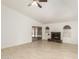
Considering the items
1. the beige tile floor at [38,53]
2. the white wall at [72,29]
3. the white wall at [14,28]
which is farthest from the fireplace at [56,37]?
the beige tile floor at [38,53]

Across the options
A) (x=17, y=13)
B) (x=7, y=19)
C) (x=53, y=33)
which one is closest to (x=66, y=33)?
(x=53, y=33)

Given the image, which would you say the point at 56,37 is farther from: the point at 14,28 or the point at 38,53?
the point at 38,53

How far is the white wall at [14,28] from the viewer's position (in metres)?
6.50

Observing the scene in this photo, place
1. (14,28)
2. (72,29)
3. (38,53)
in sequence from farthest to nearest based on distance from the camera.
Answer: (72,29) < (14,28) < (38,53)

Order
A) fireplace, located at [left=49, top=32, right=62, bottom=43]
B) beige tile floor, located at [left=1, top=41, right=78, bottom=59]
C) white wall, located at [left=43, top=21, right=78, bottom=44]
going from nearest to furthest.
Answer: beige tile floor, located at [left=1, top=41, right=78, bottom=59], white wall, located at [left=43, top=21, right=78, bottom=44], fireplace, located at [left=49, top=32, right=62, bottom=43]

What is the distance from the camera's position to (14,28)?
7340mm

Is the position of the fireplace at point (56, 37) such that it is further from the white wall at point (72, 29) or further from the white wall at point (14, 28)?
the white wall at point (14, 28)

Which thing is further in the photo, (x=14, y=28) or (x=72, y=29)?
(x=72, y=29)

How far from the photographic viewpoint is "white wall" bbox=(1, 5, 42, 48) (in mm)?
6496

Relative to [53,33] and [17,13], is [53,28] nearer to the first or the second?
[53,33]

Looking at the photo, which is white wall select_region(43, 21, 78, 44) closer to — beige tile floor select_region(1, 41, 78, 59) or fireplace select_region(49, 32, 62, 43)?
fireplace select_region(49, 32, 62, 43)

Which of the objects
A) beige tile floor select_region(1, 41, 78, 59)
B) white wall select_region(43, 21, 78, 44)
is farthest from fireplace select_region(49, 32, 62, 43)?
beige tile floor select_region(1, 41, 78, 59)

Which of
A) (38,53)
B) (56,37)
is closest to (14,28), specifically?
(38,53)

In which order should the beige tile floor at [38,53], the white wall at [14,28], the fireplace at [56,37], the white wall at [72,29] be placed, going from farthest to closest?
the fireplace at [56,37]
the white wall at [72,29]
the white wall at [14,28]
the beige tile floor at [38,53]
